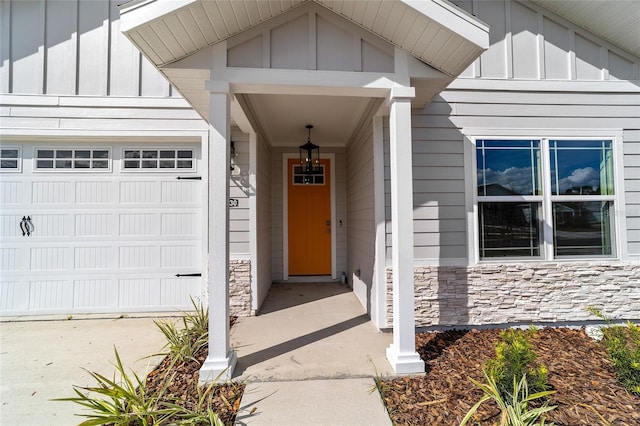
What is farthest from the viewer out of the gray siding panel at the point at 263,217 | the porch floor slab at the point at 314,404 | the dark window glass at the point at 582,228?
the gray siding panel at the point at 263,217

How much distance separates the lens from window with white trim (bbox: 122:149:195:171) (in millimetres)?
3754

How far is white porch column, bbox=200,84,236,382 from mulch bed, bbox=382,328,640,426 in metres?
1.29

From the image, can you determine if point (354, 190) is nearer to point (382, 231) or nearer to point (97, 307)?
point (382, 231)

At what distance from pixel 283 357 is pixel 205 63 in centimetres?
253

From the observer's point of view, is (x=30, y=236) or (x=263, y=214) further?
(x=263, y=214)

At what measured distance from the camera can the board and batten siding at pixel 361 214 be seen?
3.41m

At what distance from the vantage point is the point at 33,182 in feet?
11.9

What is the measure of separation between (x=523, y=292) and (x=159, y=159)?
15.5 ft

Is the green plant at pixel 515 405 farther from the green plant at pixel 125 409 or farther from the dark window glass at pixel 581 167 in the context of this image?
the dark window glass at pixel 581 167

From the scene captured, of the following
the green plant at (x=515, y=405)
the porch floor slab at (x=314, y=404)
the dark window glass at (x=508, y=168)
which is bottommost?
the porch floor slab at (x=314, y=404)

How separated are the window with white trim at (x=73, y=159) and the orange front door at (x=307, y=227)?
8.91ft

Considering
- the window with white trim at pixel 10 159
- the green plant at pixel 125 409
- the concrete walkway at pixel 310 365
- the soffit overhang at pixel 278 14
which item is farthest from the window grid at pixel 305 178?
the green plant at pixel 125 409

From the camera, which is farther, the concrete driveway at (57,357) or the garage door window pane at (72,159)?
the garage door window pane at (72,159)

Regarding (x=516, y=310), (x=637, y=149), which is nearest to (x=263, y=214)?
(x=516, y=310)
